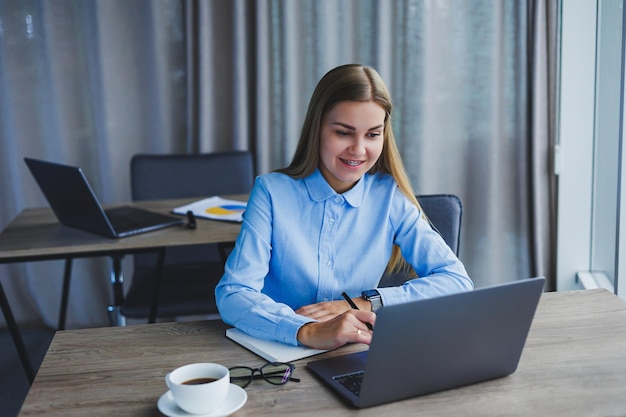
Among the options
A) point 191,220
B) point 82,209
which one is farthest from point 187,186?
point 82,209

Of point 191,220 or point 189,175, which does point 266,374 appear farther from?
point 189,175

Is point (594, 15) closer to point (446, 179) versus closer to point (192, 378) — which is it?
point (446, 179)

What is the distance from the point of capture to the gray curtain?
3.47 m

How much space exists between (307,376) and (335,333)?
12 centimetres

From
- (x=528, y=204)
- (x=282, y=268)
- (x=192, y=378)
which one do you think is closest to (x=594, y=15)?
(x=528, y=204)

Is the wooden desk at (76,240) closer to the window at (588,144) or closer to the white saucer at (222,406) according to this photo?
the white saucer at (222,406)

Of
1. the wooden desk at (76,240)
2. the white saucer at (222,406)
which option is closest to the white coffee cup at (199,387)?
the white saucer at (222,406)

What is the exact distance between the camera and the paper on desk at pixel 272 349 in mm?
1395

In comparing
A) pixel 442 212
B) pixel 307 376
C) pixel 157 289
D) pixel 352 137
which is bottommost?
pixel 157 289

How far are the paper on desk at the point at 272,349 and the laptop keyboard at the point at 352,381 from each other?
0.13 m

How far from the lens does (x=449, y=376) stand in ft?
4.06

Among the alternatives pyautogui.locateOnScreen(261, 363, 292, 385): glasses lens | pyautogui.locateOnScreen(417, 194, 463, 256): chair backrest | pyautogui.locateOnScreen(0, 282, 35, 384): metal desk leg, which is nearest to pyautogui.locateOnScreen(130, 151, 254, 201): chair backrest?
pyautogui.locateOnScreen(0, 282, 35, 384): metal desk leg

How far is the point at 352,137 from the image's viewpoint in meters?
1.72

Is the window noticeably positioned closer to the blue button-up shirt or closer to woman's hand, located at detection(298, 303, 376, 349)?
the blue button-up shirt
